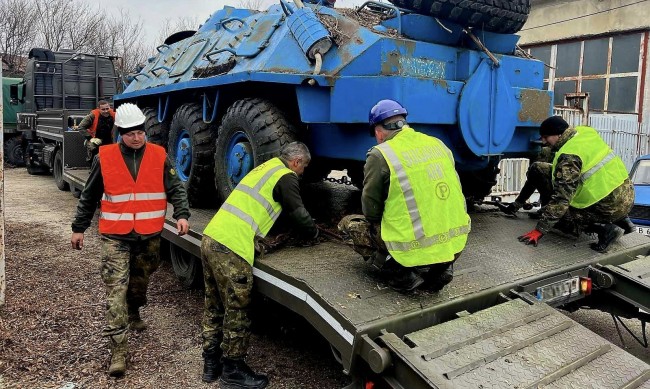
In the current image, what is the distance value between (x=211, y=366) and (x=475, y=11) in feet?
11.1

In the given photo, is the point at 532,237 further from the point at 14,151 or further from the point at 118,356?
the point at 14,151

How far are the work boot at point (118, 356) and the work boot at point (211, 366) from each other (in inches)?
21.8

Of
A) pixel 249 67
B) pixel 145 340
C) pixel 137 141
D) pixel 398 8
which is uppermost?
pixel 398 8

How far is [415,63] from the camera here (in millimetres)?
4617

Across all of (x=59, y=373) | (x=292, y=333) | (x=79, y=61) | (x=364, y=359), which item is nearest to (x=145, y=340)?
(x=59, y=373)

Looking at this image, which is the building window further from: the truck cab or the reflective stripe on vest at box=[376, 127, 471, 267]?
the reflective stripe on vest at box=[376, 127, 471, 267]

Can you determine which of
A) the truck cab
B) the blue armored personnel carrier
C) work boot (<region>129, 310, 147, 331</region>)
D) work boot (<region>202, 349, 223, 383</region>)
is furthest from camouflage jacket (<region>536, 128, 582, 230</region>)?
the truck cab

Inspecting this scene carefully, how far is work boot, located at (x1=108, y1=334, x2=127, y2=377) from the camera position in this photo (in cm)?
386

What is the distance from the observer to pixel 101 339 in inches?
174

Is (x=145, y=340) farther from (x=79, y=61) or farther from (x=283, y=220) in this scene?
(x=79, y=61)

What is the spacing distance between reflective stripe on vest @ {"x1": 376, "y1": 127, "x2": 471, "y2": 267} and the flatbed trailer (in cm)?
28

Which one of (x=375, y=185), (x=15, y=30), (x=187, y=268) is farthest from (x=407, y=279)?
(x=15, y=30)

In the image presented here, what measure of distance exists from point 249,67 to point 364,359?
3.17 meters

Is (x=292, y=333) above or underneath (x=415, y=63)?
underneath
